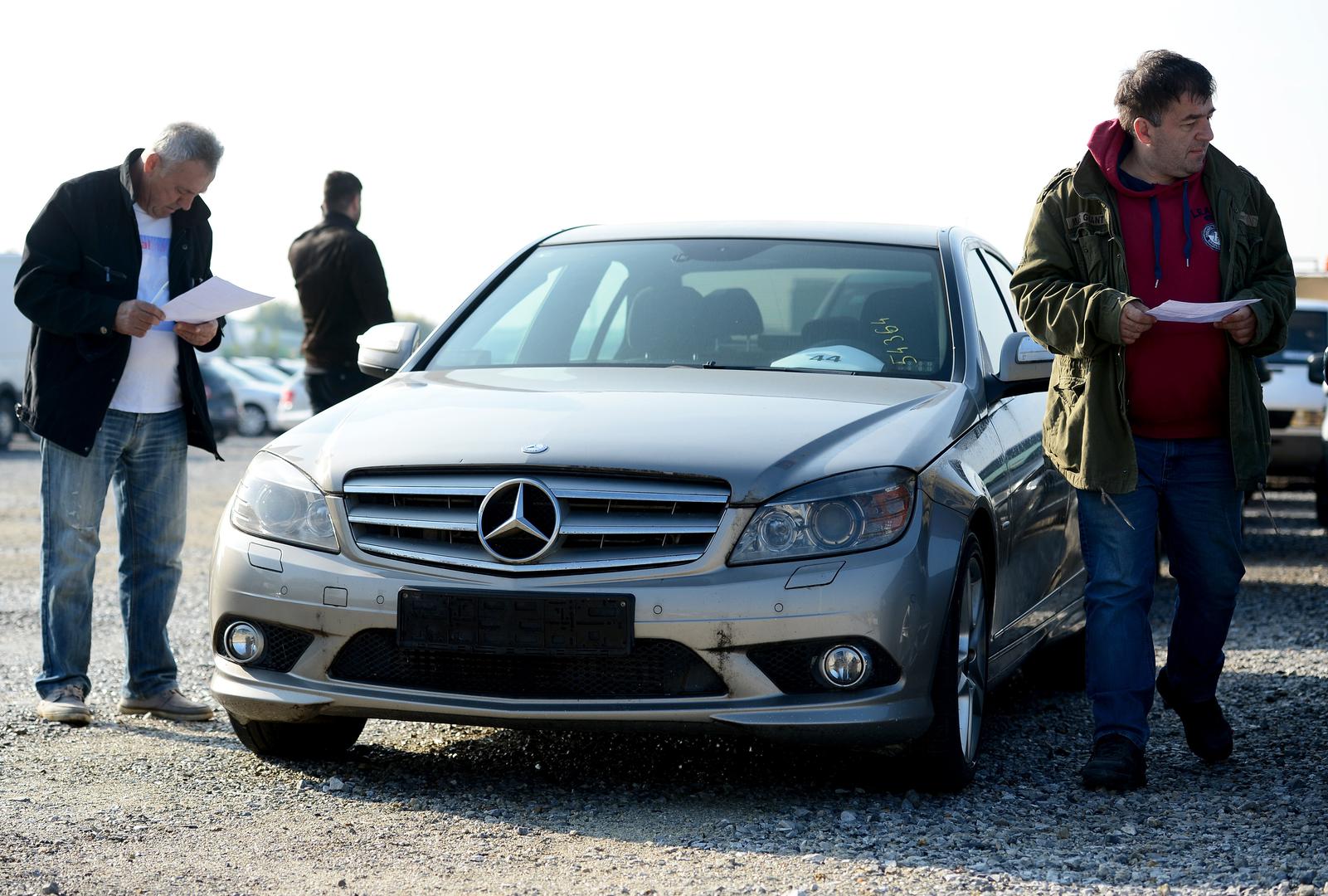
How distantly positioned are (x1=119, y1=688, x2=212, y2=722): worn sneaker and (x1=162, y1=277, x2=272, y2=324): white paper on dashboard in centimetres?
123

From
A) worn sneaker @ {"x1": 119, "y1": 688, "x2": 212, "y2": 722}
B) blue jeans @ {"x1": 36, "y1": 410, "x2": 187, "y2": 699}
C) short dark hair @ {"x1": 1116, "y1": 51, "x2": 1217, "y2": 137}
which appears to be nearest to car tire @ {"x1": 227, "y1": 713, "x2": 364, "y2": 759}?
worn sneaker @ {"x1": 119, "y1": 688, "x2": 212, "y2": 722}

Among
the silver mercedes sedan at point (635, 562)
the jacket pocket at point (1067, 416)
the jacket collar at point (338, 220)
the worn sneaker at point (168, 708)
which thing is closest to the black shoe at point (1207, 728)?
the silver mercedes sedan at point (635, 562)

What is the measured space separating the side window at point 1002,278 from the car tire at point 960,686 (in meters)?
1.72

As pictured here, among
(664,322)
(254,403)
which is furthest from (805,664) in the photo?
(254,403)

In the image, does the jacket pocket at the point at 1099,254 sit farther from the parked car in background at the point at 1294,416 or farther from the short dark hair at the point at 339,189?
the parked car in background at the point at 1294,416

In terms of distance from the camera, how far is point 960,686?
4496mm

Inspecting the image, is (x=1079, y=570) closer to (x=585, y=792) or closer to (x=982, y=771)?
(x=982, y=771)

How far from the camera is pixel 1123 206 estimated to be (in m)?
4.65

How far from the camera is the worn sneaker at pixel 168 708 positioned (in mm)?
5547

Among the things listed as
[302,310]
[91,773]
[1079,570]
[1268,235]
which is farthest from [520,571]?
[302,310]

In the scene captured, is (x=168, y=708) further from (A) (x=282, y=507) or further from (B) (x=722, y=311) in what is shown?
(B) (x=722, y=311)

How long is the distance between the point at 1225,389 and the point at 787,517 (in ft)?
4.62

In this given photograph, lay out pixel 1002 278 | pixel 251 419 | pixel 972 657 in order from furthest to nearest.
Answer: pixel 251 419, pixel 1002 278, pixel 972 657

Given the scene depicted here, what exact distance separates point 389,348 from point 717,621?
2028mm
